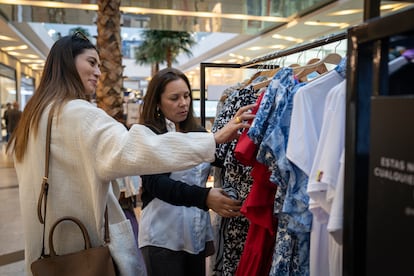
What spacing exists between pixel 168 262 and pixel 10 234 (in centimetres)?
345

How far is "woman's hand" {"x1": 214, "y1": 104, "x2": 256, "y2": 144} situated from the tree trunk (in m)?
3.46

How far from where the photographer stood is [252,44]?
13914 millimetres

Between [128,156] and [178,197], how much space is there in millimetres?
457

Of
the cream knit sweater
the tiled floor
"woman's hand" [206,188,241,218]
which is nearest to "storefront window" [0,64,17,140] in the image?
the tiled floor

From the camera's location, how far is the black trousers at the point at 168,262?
5.81 feet

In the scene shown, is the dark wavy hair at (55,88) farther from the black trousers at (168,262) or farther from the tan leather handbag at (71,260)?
the black trousers at (168,262)

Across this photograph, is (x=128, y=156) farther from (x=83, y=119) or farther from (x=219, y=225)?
(x=219, y=225)

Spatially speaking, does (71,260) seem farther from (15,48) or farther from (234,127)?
(15,48)

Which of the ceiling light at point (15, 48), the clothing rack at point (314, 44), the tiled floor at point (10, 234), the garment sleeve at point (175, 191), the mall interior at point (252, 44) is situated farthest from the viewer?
the ceiling light at point (15, 48)

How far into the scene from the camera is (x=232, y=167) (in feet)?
5.64

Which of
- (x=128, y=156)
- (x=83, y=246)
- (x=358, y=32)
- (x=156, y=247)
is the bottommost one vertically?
(x=156, y=247)

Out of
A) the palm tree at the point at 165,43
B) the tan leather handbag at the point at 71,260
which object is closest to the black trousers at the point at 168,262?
the tan leather handbag at the point at 71,260

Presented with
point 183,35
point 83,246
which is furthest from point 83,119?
point 183,35

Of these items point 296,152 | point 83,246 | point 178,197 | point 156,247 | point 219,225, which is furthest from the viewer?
point 219,225
